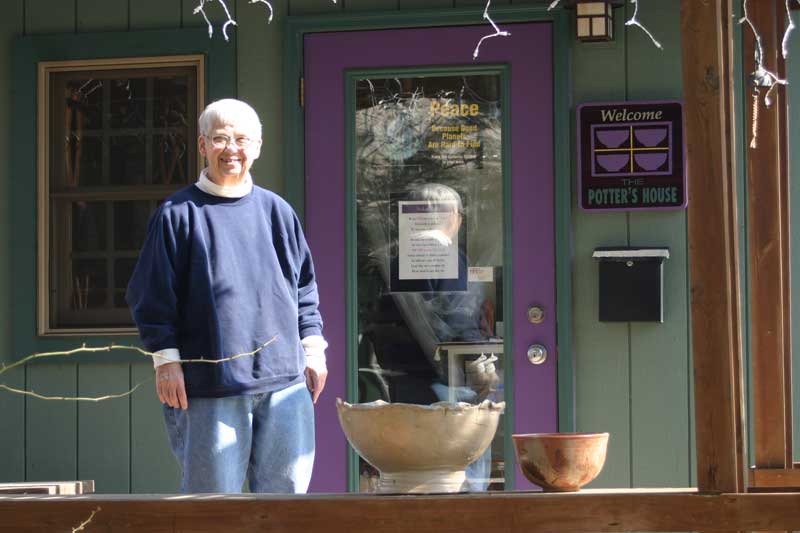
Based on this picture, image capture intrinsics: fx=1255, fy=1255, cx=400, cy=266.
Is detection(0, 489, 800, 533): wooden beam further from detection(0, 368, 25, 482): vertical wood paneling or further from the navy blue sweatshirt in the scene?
detection(0, 368, 25, 482): vertical wood paneling

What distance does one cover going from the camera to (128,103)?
487 centimetres

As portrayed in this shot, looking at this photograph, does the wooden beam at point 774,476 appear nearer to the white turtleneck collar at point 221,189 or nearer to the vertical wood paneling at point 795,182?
the vertical wood paneling at point 795,182

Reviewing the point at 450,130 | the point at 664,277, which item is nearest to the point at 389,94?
the point at 450,130

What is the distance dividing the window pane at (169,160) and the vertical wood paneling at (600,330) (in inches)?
59.6

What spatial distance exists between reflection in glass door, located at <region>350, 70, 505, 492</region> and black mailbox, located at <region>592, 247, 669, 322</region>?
0.41 metres

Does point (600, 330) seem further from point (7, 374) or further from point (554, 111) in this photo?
point (7, 374)

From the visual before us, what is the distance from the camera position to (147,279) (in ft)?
10.7

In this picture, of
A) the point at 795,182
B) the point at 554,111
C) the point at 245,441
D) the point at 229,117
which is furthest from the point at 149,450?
the point at 795,182

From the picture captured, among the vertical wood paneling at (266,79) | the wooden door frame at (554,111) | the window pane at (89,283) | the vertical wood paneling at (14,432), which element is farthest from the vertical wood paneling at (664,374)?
the vertical wood paneling at (14,432)

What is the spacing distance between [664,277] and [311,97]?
148 cm

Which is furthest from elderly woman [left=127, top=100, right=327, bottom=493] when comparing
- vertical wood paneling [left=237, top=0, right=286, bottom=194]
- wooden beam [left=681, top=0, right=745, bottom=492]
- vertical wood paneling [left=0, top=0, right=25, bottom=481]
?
vertical wood paneling [left=0, top=0, right=25, bottom=481]

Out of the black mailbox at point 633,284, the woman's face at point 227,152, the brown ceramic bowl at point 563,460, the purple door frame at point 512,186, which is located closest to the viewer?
the brown ceramic bowl at point 563,460

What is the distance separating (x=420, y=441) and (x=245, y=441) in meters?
0.83

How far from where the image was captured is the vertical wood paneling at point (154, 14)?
4.84 metres
